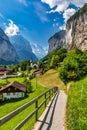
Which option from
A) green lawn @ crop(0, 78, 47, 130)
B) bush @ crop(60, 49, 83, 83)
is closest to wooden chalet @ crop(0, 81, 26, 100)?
green lawn @ crop(0, 78, 47, 130)

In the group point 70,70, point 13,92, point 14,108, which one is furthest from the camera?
point 13,92

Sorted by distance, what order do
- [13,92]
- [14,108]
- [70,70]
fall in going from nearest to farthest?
1. [14,108]
2. [70,70]
3. [13,92]

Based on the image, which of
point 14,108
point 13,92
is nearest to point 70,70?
point 14,108

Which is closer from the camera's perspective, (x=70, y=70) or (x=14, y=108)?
(x=14, y=108)

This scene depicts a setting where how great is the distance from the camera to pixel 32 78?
136 metres

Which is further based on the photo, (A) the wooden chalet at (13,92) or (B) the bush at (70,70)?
(A) the wooden chalet at (13,92)

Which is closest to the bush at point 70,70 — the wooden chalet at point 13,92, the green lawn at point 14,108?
the green lawn at point 14,108

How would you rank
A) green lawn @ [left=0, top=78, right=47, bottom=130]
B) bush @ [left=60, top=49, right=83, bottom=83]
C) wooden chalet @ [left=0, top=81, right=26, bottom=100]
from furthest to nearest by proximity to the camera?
wooden chalet @ [left=0, top=81, right=26, bottom=100] → bush @ [left=60, top=49, right=83, bottom=83] → green lawn @ [left=0, top=78, right=47, bottom=130]

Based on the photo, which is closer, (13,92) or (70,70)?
(70,70)

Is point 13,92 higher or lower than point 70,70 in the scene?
lower

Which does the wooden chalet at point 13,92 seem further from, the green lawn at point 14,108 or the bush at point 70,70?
the bush at point 70,70

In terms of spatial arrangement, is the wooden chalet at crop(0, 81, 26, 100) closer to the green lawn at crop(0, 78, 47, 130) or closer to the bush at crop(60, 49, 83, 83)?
the green lawn at crop(0, 78, 47, 130)

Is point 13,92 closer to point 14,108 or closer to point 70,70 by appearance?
point 70,70

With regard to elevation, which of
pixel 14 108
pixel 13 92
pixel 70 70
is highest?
pixel 70 70
